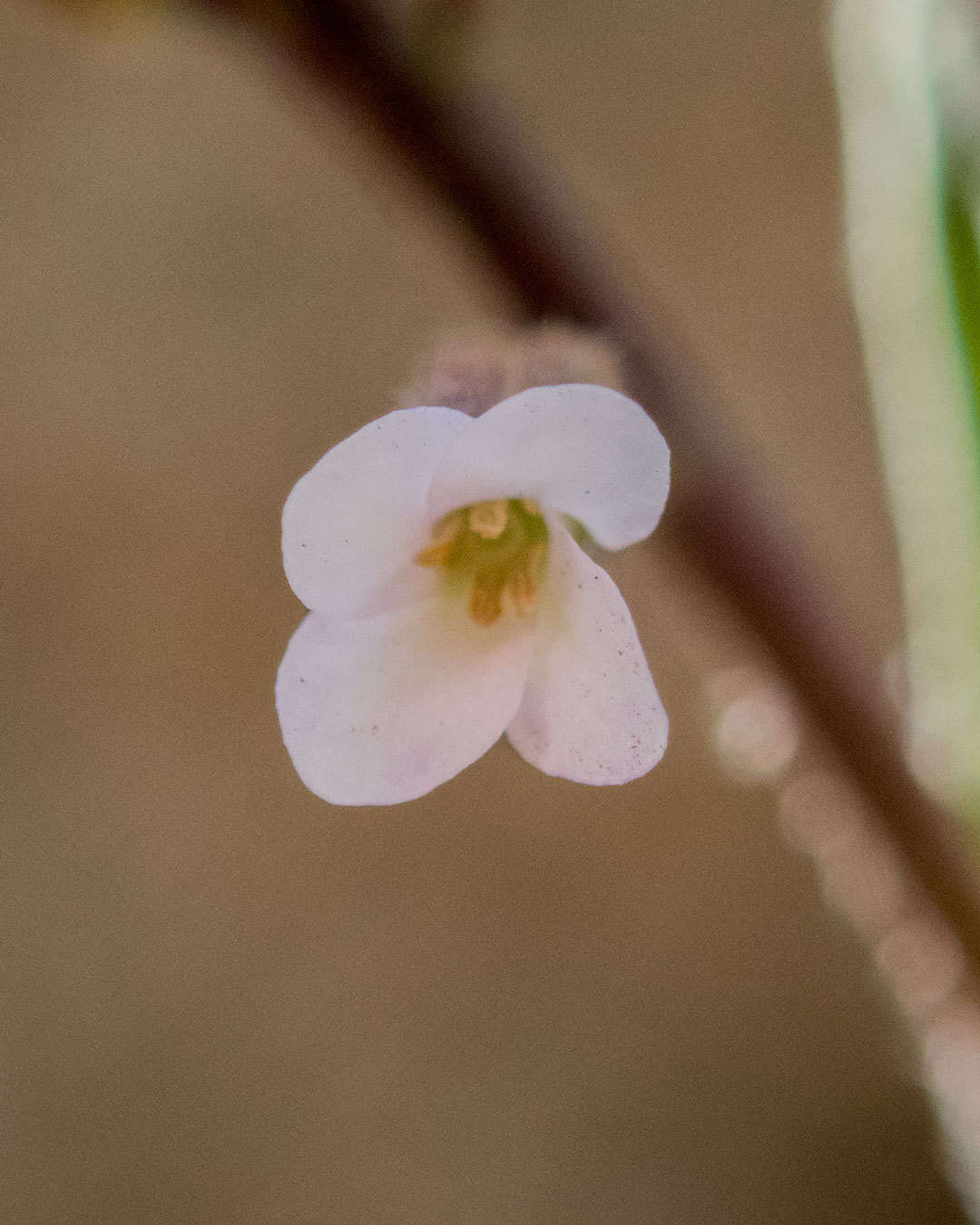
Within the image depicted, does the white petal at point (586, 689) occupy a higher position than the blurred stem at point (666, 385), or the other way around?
the blurred stem at point (666, 385)

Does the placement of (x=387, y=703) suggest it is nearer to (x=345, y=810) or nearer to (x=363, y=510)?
(x=363, y=510)

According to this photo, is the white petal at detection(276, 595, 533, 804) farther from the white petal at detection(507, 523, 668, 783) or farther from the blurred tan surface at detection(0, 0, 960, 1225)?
the blurred tan surface at detection(0, 0, 960, 1225)

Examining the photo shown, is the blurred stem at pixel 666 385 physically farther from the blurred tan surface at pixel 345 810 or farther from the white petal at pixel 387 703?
the blurred tan surface at pixel 345 810

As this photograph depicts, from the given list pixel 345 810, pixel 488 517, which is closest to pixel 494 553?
pixel 488 517

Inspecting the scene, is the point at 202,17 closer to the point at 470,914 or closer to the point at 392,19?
the point at 392,19

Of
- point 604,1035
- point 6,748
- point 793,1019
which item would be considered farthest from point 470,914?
point 6,748

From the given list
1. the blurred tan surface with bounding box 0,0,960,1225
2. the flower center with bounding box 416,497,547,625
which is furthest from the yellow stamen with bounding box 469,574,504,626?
the blurred tan surface with bounding box 0,0,960,1225

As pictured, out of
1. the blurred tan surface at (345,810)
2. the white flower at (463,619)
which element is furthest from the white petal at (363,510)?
the blurred tan surface at (345,810)
